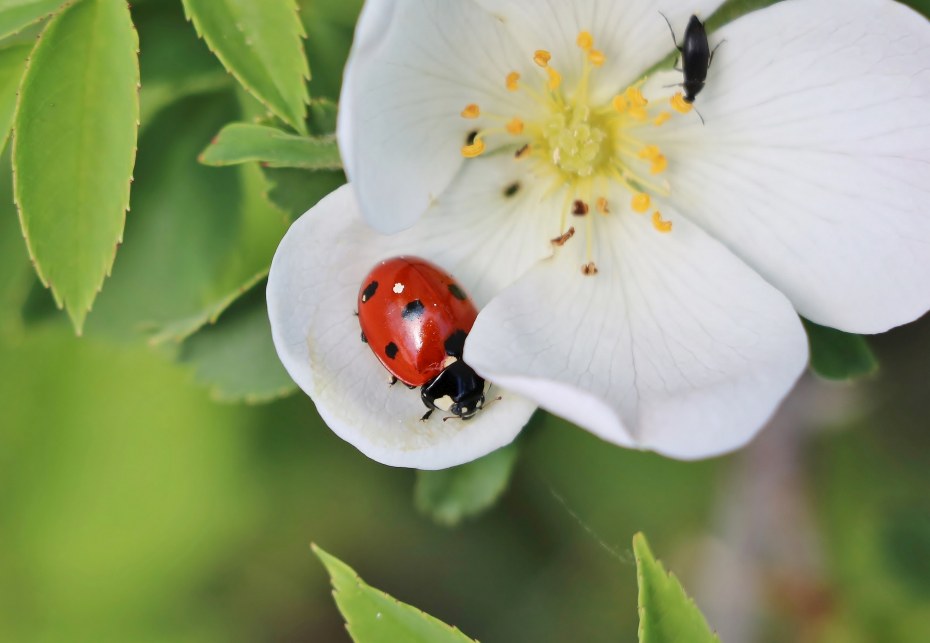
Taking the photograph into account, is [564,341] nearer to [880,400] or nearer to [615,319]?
[615,319]

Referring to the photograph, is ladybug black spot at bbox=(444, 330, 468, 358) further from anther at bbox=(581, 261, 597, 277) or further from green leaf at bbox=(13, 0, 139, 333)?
green leaf at bbox=(13, 0, 139, 333)

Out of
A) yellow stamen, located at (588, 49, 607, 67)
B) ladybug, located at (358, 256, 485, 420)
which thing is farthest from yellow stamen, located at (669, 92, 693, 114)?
ladybug, located at (358, 256, 485, 420)

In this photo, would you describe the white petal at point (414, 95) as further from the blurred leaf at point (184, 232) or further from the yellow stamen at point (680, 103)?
the blurred leaf at point (184, 232)

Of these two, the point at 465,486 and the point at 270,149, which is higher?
the point at 270,149

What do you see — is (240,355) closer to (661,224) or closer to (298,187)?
(298,187)

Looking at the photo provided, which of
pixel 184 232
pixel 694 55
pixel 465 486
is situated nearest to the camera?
pixel 694 55

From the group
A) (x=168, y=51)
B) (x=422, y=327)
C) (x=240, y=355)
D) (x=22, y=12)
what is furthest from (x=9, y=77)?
(x=422, y=327)

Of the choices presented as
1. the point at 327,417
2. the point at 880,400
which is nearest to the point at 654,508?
the point at 880,400
